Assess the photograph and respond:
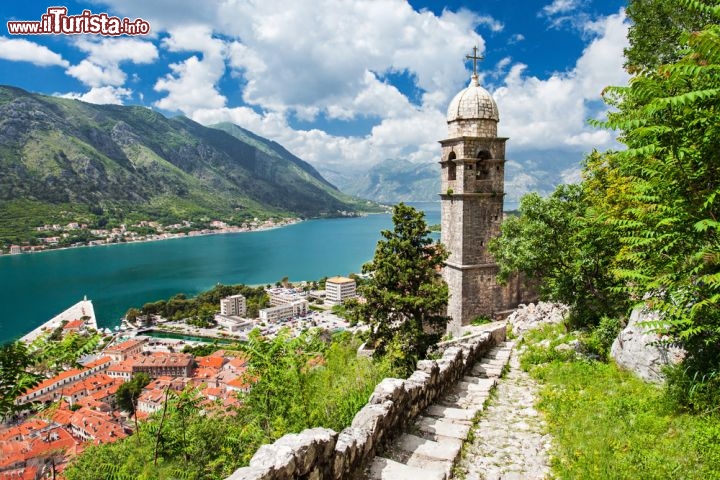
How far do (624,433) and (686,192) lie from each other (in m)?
2.67

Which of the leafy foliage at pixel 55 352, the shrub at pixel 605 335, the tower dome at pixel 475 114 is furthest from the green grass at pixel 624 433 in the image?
the tower dome at pixel 475 114

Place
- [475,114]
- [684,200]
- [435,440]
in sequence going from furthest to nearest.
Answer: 1. [475,114]
2. [435,440]
3. [684,200]

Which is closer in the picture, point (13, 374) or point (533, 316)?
point (13, 374)

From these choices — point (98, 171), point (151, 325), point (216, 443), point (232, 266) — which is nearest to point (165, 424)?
point (216, 443)

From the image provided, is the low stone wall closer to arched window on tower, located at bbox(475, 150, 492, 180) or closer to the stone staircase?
the stone staircase

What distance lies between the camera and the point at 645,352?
20.5ft

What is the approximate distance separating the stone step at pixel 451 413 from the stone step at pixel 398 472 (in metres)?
1.62

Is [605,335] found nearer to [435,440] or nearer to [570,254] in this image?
[570,254]

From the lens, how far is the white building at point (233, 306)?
215 ft

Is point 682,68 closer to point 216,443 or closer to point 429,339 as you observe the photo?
point 216,443

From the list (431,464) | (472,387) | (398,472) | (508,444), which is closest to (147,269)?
(472,387)

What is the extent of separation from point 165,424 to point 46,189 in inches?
7182

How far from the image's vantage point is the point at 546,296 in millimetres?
10844

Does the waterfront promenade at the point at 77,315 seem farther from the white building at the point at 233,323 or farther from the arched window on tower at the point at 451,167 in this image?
the arched window on tower at the point at 451,167
